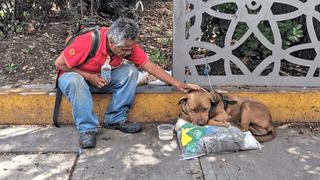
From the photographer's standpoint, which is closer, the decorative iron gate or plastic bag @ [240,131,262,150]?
plastic bag @ [240,131,262,150]

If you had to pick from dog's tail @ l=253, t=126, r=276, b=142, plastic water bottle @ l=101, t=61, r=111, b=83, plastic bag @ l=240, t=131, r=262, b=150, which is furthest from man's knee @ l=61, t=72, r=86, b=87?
dog's tail @ l=253, t=126, r=276, b=142

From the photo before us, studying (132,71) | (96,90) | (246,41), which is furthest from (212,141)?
(246,41)

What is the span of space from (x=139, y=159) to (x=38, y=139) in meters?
1.11

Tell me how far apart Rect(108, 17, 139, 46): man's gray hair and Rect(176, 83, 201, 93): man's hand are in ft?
2.37

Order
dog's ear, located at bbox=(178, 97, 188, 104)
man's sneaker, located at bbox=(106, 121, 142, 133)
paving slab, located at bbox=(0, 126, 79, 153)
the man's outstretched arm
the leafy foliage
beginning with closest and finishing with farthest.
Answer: paving slab, located at bbox=(0, 126, 79, 153)
dog's ear, located at bbox=(178, 97, 188, 104)
the man's outstretched arm
man's sneaker, located at bbox=(106, 121, 142, 133)
the leafy foliage

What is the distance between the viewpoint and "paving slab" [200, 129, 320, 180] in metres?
4.10

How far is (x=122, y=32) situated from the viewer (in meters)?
4.39

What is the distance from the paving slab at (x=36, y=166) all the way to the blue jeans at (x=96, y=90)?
440 mm

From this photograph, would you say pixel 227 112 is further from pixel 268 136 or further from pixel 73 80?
pixel 73 80

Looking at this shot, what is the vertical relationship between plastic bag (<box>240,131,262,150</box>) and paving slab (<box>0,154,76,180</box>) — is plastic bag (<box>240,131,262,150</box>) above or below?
above

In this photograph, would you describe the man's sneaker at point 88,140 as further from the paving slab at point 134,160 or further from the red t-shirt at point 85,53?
the red t-shirt at point 85,53

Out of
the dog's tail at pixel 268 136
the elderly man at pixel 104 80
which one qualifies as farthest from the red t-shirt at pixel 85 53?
the dog's tail at pixel 268 136

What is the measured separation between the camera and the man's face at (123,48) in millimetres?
4473

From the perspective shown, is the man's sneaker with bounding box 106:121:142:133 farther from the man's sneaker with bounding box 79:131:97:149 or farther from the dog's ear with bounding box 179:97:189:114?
the dog's ear with bounding box 179:97:189:114
